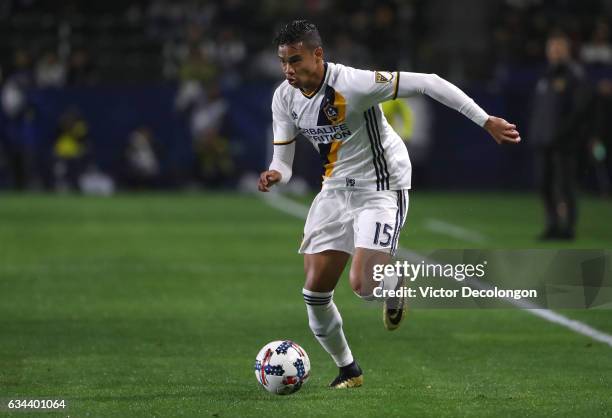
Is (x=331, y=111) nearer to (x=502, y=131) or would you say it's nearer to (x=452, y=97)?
(x=452, y=97)

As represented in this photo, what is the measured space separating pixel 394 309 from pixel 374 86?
1.35m

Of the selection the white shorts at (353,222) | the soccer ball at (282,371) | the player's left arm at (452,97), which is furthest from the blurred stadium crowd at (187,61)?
the soccer ball at (282,371)

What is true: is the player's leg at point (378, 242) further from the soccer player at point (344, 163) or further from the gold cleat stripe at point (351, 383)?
the gold cleat stripe at point (351, 383)

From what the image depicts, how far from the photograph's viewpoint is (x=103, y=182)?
2750 centimetres

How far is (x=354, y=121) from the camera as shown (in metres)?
7.74

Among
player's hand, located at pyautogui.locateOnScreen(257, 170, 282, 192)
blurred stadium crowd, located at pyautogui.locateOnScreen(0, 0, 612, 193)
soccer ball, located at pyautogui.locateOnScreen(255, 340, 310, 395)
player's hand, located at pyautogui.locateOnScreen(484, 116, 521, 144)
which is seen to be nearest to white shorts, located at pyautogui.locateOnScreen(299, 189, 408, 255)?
player's hand, located at pyautogui.locateOnScreen(257, 170, 282, 192)

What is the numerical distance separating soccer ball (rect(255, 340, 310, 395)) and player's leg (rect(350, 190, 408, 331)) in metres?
0.56

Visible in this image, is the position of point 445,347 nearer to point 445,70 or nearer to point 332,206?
point 332,206

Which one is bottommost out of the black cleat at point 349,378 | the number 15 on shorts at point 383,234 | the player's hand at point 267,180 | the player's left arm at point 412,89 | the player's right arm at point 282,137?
the black cleat at point 349,378

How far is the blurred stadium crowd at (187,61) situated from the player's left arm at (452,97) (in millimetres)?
19150

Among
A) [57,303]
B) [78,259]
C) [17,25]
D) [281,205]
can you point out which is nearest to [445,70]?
[281,205]

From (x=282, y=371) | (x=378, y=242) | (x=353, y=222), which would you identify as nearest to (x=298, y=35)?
(x=353, y=222)

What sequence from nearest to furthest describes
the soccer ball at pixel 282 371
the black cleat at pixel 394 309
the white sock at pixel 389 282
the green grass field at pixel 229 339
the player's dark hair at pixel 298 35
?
the green grass field at pixel 229 339 → the soccer ball at pixel 282 371 → the player's dark hair at pixel 298 35 → the white sock at pixel 389 282 → the black cleat at pixel 394 309

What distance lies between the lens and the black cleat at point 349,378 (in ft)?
24.9
